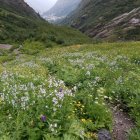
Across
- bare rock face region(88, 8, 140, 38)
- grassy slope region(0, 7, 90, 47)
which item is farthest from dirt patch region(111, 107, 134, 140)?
bare rock face region(88, 8, 140, 38)

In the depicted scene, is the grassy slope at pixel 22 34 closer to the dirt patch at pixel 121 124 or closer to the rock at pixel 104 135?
the dirt patch at pixel 121 124

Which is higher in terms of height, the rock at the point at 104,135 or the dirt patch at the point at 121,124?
the rock at the point at 104,135

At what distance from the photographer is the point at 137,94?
12.2 m

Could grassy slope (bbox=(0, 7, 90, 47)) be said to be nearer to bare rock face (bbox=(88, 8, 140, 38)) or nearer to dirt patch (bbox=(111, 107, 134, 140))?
bare rock face (bbox=(88, 8, 140, 38))

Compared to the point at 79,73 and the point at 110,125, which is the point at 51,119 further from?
the point at 79,73

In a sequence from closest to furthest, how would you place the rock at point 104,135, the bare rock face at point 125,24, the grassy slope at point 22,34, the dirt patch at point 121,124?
the rock at point 104,135 → the dirt patch at point 121,124 → the grassy slope at point 22,34 → the bare rock face at point 125,24

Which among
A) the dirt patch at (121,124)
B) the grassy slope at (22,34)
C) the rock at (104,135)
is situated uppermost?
the grassy slope at (22,34)

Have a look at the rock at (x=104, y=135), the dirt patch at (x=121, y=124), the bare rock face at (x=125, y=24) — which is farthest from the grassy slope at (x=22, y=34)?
the rock at (x=104, y=135)

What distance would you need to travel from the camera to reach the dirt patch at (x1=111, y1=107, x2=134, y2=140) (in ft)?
32.8

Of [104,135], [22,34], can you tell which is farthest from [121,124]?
[22,34]

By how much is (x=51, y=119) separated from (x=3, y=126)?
3.54 ft

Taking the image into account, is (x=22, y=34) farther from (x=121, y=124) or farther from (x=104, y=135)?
(x=104, y=135)

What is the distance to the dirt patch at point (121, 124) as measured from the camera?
1001 cm

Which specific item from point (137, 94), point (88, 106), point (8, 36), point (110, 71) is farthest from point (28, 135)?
point (8, 36)
